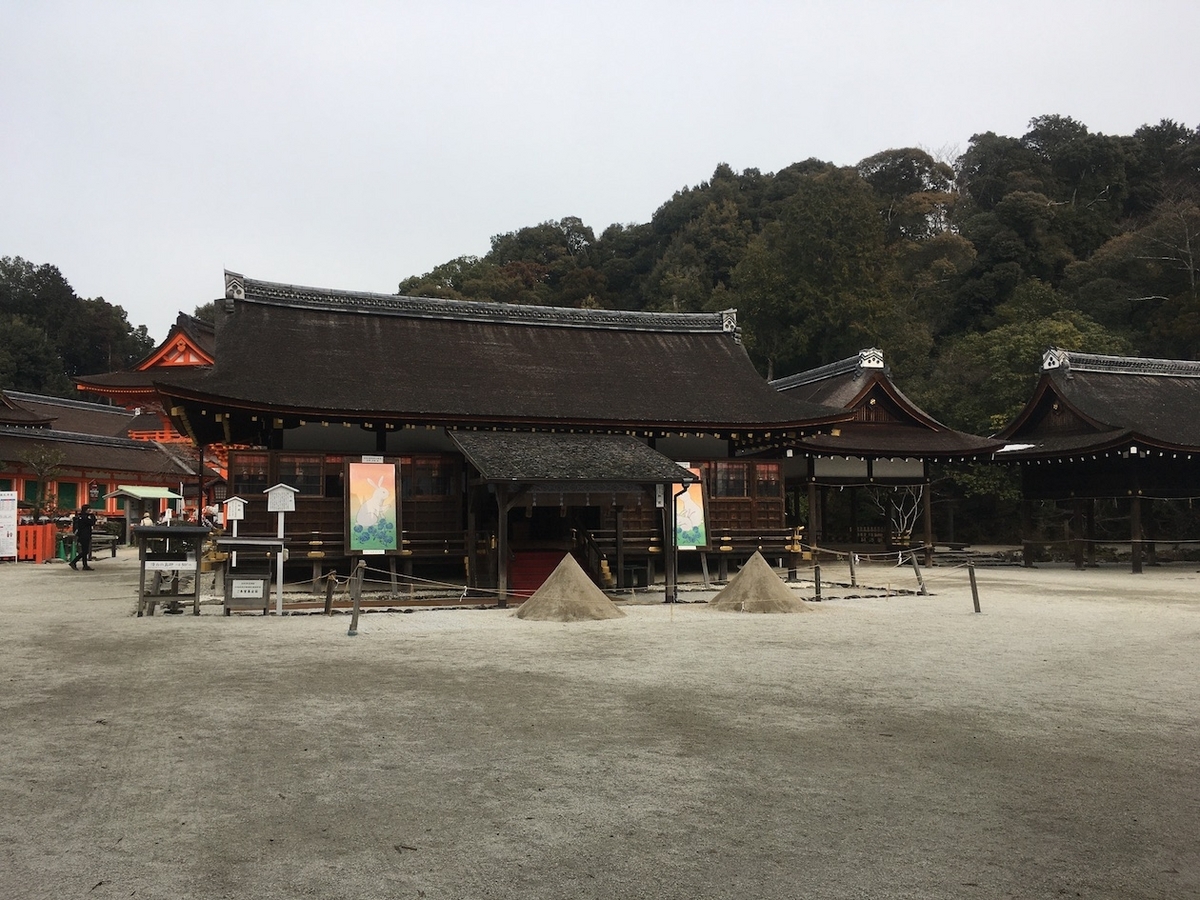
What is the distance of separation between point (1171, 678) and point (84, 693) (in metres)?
10.1

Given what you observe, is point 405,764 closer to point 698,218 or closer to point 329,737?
point 329,737

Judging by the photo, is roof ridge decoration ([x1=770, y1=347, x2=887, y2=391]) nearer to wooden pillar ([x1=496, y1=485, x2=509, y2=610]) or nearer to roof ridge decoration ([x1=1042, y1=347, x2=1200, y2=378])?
roof ridge decoration ([x1=1042, y1=347, x2=1200, y2=378])

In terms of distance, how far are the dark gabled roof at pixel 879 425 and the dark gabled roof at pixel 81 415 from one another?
34.4 m

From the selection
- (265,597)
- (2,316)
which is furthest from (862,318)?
(2,316)

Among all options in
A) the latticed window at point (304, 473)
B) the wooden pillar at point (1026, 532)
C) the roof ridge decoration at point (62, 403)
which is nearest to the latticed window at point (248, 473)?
the latticed window at point (304, 473)

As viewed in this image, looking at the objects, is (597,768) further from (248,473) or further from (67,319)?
(67,319)

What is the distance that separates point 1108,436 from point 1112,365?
5.58 meters

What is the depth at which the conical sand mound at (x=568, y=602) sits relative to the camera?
1378cm

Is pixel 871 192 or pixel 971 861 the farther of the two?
pixel 871 192

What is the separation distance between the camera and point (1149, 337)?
42.4 metres

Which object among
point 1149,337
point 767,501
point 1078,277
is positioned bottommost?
point 767,501

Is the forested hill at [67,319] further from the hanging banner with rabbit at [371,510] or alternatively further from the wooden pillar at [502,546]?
the wooden pillar at [502,546]

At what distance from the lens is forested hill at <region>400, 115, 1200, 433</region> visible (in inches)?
1596

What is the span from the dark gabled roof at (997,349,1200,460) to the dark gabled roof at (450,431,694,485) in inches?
527
